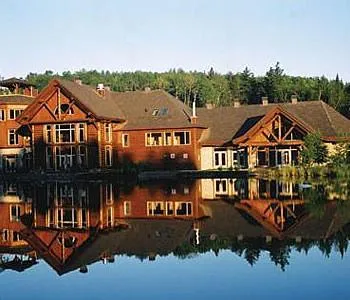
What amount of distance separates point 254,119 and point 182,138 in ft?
22.2

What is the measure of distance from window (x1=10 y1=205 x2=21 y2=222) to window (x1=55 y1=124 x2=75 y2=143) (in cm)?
2640

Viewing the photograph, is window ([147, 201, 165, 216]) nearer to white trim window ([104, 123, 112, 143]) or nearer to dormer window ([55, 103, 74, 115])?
white trim window ([104, 123, 112, 143])

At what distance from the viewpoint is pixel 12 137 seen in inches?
2258

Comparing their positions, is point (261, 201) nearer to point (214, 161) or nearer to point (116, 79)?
point (214, 161)

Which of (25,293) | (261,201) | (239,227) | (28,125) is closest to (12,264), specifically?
(25,293)

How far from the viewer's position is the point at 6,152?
57.3 metres

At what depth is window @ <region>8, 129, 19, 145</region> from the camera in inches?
2249

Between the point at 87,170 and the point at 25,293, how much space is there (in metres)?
40.3

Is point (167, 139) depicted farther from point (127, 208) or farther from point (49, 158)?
point (127, 208)

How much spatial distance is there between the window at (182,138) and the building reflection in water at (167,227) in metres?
23.8

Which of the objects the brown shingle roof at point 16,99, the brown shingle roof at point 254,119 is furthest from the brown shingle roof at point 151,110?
the brown shingle roof at point 16,99

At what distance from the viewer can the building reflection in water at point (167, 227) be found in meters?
13.1

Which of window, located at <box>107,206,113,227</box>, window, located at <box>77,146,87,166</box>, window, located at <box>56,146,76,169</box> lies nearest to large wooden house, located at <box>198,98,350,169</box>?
window, located at <box>77,146,87,166</box>

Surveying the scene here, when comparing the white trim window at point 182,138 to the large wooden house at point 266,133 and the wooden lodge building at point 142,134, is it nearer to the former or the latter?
the wooden lodge building at point 142,134
